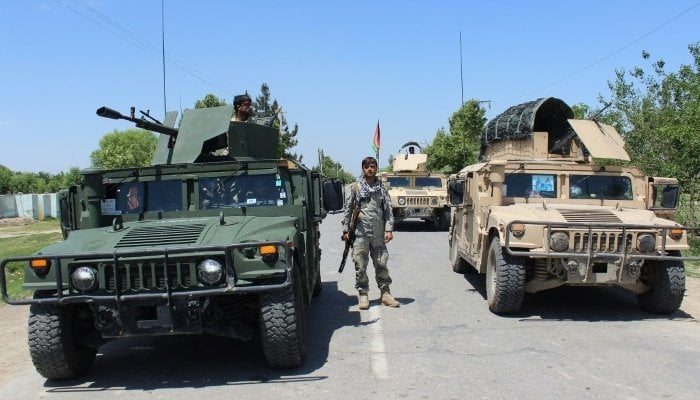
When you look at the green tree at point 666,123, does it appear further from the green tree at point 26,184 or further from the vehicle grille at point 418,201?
the green tree at point 26,184

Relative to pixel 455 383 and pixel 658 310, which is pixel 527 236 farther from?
pixel 455 383

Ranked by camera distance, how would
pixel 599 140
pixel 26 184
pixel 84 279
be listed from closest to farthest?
pixel 84 279, pixel 599 140, pixel 26 184

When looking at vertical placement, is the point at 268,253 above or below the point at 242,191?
below

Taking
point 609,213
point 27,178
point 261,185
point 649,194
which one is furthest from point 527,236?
point 27,178

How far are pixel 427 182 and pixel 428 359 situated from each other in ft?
44.5

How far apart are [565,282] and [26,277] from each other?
494 centimetres

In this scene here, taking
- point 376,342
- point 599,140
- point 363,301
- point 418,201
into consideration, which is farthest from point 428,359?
point 418,201

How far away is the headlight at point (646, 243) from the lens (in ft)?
20.6

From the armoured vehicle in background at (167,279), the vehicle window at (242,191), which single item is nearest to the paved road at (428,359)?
the armoured vehicle in background at (167,279)

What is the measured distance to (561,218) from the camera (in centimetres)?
654

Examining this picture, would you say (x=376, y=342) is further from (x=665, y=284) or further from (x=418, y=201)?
(x=418, y=201)

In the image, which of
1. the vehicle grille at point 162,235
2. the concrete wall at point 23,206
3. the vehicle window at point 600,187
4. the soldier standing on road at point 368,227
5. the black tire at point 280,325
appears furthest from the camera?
the concrete wall at point 23,206

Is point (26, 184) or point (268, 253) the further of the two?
point (26, 184)

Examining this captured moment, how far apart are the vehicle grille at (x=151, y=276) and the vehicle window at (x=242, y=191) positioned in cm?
149
